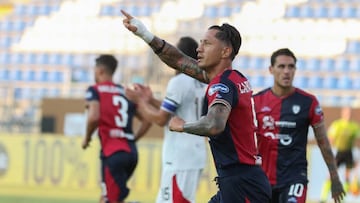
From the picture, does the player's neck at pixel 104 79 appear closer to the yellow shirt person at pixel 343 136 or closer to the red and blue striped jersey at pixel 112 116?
the red and blue striped jersey at pixel 112 116

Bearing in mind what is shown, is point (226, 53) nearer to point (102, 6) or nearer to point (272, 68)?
point (272, 68)

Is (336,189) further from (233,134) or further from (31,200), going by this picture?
(31,200)

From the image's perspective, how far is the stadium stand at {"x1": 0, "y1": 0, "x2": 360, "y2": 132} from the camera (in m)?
25.9

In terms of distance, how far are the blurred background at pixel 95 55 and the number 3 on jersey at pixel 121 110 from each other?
8.19 meters

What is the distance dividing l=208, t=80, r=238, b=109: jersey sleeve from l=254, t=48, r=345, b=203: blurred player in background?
2.57 m

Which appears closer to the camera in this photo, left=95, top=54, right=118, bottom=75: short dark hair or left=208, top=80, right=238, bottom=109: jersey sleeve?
left=208, top=80, right=238, bottom=109: jersey sleeve

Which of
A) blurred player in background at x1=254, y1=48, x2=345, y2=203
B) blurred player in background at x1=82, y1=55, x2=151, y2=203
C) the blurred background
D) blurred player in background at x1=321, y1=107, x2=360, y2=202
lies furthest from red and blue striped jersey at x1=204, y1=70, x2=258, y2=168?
blurred player in background at x1=321, y1=107, x2=360, y2=202

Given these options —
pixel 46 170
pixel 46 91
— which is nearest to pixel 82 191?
pixel 46 170

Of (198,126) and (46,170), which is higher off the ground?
(198,126)

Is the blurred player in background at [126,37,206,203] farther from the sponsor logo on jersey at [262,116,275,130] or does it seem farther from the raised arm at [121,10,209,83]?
the raised arm at [121,10,209,83]

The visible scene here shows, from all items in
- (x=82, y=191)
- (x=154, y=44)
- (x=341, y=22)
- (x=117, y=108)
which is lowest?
(x=82, y=191)

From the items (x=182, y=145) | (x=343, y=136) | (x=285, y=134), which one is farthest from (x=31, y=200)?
(x=285, y=134)

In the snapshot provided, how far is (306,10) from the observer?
93.0 feet

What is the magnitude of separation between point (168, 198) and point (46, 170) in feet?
43.7
